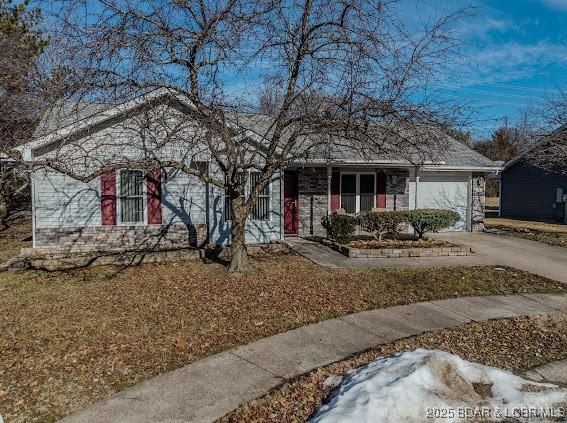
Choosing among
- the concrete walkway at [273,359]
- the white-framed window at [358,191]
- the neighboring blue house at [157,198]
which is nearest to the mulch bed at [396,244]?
the neighboring blue house at [157,198]

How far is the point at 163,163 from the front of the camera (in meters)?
7.70

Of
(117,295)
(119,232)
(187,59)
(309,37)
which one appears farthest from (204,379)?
(119,232)

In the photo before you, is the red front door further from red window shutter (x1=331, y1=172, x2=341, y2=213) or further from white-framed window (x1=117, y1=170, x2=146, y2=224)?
white-framed window (x1=117, y1=170, x2=146, y2=224)

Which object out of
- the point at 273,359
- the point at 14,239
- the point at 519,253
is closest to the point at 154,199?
the point at 14,239

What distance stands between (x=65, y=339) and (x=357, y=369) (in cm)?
368

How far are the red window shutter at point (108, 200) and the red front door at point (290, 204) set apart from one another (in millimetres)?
5319

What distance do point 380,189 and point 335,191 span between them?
1672mm

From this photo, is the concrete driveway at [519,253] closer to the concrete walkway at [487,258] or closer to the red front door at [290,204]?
the concrete walkway at [487,258]

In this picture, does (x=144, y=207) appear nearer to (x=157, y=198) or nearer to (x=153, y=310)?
(x=157, y=198)

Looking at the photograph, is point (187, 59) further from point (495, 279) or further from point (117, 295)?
point (495, 279)

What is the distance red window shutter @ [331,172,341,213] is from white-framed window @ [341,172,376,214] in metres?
0.13

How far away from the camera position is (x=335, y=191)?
1459 cm

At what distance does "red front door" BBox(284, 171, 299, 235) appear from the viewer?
14117mm

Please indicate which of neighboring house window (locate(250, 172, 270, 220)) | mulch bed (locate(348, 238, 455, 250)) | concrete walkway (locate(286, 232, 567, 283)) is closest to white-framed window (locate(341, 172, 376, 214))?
concrete walkway (locate(286, 232, 567, 283))
